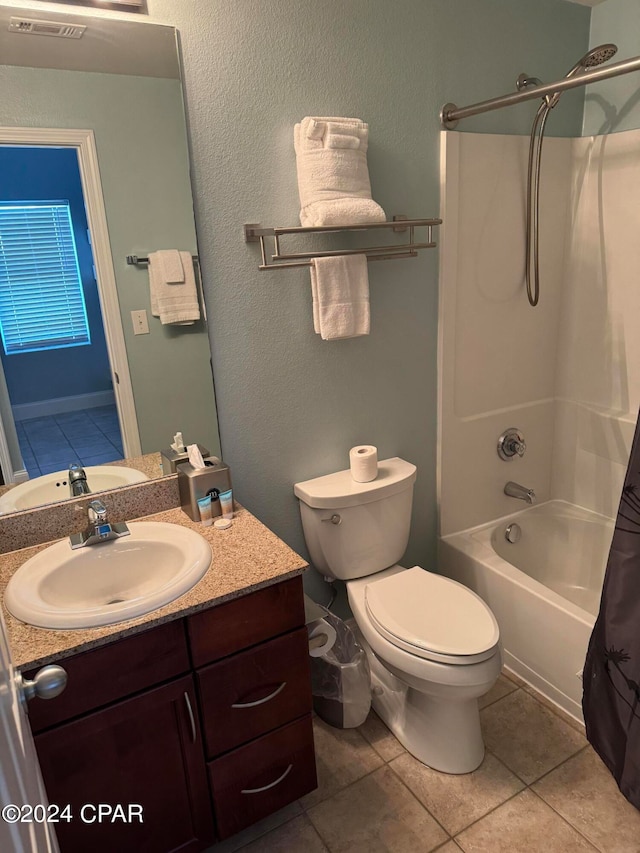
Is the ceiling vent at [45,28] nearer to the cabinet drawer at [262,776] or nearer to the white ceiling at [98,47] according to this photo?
the white ceiling at [98,47]

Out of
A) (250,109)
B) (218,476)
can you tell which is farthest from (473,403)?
(250,109)

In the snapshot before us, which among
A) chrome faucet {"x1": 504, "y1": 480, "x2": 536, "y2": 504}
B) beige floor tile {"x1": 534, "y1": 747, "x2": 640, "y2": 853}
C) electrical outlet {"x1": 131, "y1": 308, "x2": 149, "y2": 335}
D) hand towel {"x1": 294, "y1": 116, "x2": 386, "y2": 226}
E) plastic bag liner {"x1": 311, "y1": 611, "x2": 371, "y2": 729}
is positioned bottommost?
beige floor tile {"x1": 534, "y1": 747, "x2": 640, "y2": 853}

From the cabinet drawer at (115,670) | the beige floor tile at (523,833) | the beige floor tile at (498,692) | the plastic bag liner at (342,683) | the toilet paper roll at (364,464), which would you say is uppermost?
the toilet paper roll at (364,464)

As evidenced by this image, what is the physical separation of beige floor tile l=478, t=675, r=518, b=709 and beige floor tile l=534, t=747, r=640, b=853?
1.05 feet

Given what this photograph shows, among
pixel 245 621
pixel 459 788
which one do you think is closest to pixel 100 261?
pixel 245 621

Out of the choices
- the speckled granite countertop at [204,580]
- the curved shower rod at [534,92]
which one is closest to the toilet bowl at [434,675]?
the speckled granite countertop at [204,580]

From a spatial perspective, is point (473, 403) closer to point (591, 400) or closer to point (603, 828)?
point (591, 400)

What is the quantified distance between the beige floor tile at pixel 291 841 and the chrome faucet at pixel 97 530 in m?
0.93

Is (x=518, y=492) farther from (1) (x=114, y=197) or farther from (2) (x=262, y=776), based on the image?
(1) (x=114, y=197)

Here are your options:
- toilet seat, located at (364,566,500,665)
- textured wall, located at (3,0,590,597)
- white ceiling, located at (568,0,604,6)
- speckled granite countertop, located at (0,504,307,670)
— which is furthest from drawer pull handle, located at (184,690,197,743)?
white ceiling, located at (568,0,604,6)

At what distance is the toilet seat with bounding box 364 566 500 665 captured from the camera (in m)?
1.69

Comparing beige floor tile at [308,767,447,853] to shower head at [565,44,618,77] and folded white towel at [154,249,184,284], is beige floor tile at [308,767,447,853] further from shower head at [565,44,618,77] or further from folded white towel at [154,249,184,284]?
shower head at [565,44,618,77]

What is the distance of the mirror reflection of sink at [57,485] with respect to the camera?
1603mm

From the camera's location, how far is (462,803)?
68.6 inches
